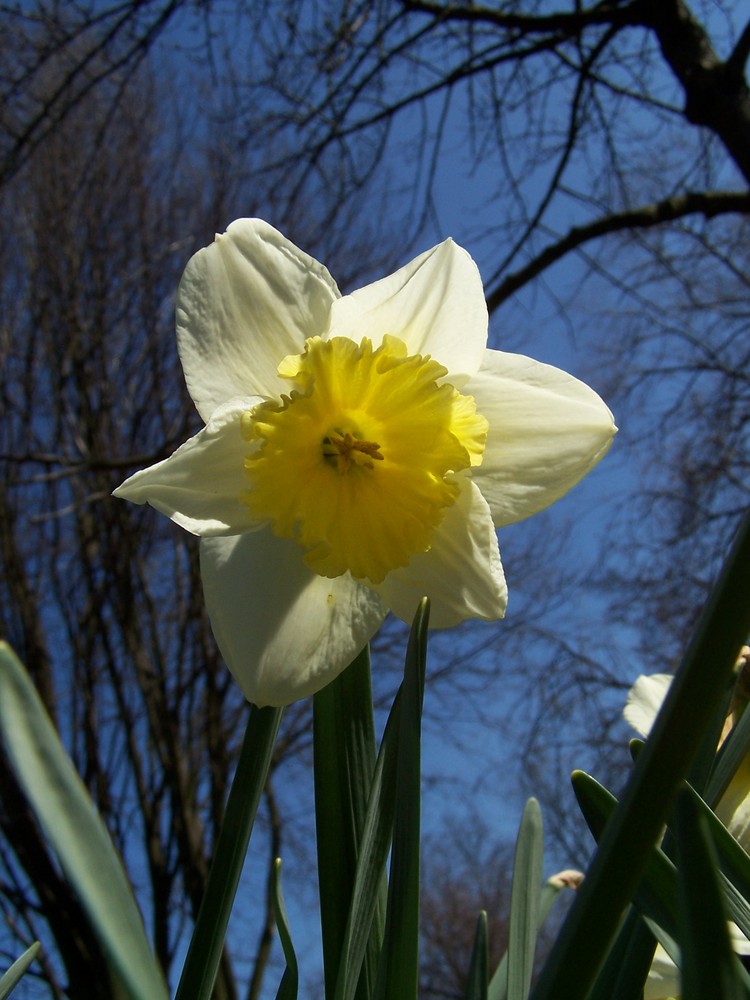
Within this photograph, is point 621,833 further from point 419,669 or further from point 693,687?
point 419,669

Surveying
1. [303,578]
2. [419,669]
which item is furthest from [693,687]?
[303,578]

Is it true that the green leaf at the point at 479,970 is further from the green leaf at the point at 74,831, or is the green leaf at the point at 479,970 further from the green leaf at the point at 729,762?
the green leaf at the point at 74,831

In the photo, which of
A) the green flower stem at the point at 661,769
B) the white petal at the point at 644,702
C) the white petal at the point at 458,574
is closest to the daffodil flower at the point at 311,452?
the white petal at the point at 458,574

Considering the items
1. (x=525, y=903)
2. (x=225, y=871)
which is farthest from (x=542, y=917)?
(x=225, y=871)

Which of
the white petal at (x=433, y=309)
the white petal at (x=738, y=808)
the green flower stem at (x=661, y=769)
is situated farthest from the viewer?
the white petal at (x=433, y=309)

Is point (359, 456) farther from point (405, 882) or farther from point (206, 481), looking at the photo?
point (405, 882)

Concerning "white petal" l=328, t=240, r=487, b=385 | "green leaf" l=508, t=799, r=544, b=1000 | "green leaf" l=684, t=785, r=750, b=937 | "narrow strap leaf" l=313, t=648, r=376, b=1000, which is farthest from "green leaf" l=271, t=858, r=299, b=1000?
"white petal" l=328, t=240, r=487, b=385
